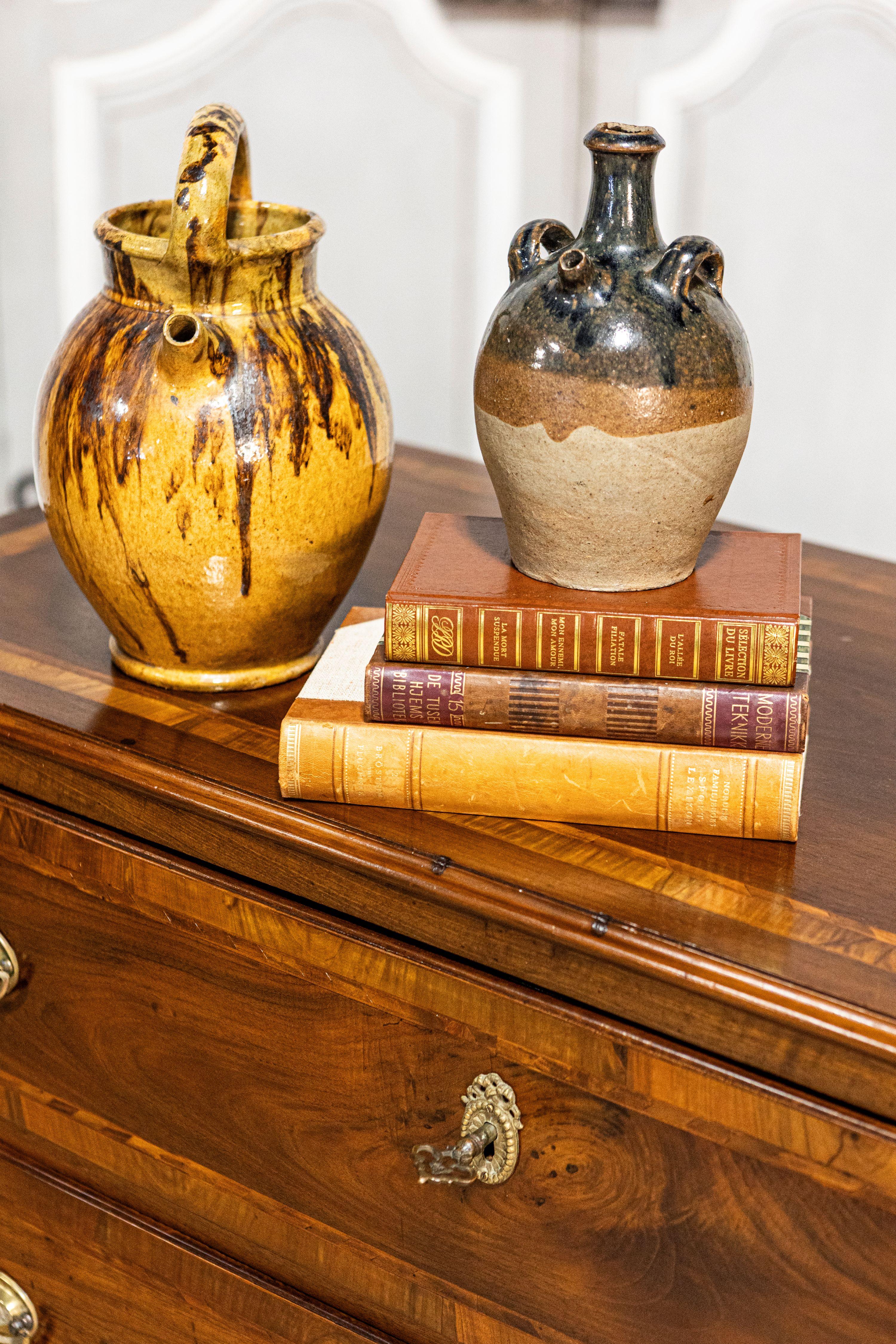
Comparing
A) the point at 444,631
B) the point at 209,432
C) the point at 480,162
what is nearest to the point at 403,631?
the point at 444,631

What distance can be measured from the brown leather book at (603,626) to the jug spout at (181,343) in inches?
5.5

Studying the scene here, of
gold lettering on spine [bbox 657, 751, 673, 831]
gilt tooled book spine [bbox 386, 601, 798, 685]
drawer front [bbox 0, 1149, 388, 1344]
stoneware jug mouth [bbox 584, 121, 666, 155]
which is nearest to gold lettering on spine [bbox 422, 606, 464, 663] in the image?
gilt tooled book spine [bbox 386, 601, 798, 685]

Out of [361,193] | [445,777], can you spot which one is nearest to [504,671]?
[445,777]

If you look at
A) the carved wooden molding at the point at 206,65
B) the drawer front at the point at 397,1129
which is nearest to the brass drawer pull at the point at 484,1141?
the drawer front at the point at 397,1129

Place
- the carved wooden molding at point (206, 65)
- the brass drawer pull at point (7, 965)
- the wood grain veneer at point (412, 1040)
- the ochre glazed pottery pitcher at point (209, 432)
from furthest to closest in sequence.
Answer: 1. the carved wooden molding at point (206, 65)
2. the brass drawer pull at point (7, 965)
3. the ochre glazed pottery pitcher at point (209, 432)
4. the wood grain veneer at point (412, 1040)

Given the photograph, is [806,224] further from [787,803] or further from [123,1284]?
[123,1284]

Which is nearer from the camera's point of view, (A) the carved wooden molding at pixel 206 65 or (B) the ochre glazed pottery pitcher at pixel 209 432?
(B) the ochre glazed pottery pitcher at pixel 209 432

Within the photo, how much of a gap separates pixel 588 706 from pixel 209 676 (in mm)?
226

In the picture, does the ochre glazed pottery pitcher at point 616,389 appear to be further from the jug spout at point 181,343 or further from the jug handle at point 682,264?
the jug spout at point 181,343

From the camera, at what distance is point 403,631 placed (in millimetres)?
616

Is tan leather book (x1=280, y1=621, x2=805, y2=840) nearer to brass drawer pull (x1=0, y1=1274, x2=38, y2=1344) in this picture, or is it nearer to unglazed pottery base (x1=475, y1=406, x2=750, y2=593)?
unglazed pottery base (x1=475, y1=406, x2=750, y2=593)

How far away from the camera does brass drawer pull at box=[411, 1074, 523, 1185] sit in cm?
60

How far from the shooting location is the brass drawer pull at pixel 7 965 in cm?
74

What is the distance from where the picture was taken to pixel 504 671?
24.2 inches
